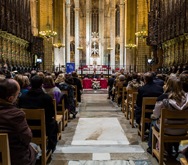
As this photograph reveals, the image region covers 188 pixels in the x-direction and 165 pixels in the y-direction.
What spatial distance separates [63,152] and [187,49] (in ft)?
37.0

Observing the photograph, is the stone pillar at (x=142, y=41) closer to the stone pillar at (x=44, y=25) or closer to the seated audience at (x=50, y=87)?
the stone pillar at (x=44, y=25)

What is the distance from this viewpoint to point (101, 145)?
6.52 m

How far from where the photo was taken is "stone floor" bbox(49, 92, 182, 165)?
5457 mm

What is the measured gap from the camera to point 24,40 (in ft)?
64.8

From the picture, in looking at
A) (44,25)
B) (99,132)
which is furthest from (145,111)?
(44,25)

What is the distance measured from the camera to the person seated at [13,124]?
3102mm

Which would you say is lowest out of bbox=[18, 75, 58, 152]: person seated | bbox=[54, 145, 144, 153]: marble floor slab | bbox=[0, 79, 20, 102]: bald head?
bbox=[54, 145, 144, 153]: marble floor slab

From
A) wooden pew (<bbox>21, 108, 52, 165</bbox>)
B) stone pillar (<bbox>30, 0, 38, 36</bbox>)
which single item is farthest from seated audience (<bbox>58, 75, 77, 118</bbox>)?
stone pillar (<bbox>30, 0, 38, 36</bbox>)

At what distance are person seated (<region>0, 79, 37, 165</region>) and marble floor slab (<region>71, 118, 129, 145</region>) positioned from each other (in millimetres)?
3530

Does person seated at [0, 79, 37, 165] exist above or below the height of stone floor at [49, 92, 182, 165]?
above

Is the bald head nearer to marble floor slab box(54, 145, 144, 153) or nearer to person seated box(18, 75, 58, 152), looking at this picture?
person seated box(18, 75, 58, 152)

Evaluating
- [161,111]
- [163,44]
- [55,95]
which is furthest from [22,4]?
[161,111]

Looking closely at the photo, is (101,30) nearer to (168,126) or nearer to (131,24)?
(131,24)

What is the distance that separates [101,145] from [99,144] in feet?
0.33
